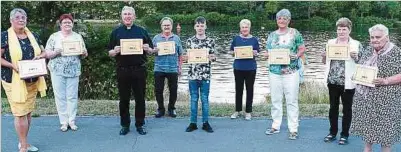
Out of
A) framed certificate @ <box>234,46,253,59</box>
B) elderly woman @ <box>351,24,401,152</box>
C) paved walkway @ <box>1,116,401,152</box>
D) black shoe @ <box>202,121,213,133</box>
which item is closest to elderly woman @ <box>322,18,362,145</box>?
paved walkway @ <box>1,116,401,152</box>

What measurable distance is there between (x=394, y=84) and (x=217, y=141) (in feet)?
7.84

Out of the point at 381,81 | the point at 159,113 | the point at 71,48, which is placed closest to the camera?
the point at 381,81

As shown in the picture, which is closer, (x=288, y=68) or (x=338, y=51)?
(x=338, y=51)

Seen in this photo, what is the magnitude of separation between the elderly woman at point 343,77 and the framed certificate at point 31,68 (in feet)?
11.3

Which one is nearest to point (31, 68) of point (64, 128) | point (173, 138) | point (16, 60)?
Answer: point (16, 60)

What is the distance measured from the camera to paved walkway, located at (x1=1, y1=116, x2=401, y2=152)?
21.2ft

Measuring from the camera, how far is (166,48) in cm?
788

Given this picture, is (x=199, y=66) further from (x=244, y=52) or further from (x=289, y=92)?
(x=289, y=92)

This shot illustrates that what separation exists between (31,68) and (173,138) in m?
2.07

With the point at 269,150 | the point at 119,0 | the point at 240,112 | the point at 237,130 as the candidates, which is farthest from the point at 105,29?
the point at 269,150

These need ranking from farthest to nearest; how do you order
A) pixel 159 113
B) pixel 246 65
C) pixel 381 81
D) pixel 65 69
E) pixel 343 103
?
1. pixel 159 113
2. pixel 246 65
3. pixel 65 69
4. pixel 343 103
5. pixel 381 81

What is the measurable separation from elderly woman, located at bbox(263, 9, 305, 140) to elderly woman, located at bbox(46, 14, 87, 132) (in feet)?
8.47

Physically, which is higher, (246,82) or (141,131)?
(246,82)

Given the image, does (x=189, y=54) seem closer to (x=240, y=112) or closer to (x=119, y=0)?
(x=240, y=112)
